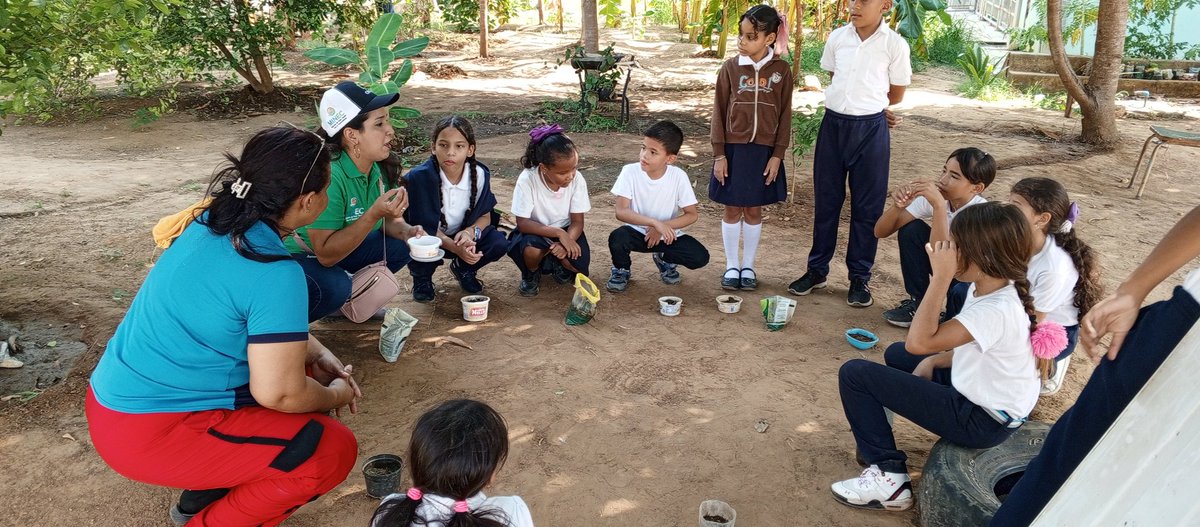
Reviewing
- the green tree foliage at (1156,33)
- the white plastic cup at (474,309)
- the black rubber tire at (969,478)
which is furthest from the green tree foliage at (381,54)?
the green tree foliage at (1156,33)

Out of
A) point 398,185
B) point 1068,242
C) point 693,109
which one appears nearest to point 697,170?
point 693,109

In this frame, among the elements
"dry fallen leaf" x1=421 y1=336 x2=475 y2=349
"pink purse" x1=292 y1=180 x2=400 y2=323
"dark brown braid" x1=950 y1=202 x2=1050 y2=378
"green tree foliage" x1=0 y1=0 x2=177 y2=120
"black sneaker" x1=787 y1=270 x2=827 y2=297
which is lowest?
"dry fallen leaf" x1=421 y1=336 x2=475 y2=349

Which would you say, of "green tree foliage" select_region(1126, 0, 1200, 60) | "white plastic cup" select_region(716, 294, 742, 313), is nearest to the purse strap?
"white plastic cup" select_region(716, 294, 742, 313)

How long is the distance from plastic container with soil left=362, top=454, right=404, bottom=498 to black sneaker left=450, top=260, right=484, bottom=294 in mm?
1774

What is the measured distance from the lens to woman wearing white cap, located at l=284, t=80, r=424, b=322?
11.3ft

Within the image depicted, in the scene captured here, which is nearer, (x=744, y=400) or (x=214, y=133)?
(x=744, y=400)

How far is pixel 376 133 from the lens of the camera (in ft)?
11.7


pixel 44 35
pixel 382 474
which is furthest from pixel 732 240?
pixel 44 35

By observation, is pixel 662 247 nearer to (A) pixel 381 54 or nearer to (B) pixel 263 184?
(B) pixel 263 184

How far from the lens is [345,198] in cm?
356

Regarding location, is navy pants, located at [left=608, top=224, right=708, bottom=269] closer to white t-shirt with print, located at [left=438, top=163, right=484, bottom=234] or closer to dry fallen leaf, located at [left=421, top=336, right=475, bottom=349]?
white t-shirt with print, located at [left=438, top=163, right=484, bottom=234]

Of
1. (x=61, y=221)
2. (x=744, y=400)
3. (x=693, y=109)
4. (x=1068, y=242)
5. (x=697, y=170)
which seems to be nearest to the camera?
(x=1068, y=242)

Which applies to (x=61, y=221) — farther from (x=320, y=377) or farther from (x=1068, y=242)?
(x=1068, y=242)

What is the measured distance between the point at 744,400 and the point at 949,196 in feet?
5.02
